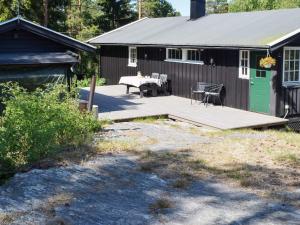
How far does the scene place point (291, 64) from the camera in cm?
1459

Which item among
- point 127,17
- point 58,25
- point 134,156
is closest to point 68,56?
point 134,156

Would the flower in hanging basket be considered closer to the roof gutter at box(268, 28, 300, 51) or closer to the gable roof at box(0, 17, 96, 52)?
the roof gutter at box(268, 28, 300, 51)

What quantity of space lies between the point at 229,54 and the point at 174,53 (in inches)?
137

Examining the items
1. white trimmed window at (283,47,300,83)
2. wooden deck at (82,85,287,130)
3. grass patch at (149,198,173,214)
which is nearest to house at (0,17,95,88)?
wooden deck at (82,85,287,130)

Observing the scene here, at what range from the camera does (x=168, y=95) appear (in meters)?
19.2

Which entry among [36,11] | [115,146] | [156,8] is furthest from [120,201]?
[156,8]

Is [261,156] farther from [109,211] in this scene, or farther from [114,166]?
[109,211]

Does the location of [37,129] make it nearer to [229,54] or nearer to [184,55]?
[229,54]

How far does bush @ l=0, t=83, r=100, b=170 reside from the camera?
301 inches

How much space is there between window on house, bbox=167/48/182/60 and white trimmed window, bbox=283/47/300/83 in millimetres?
5053

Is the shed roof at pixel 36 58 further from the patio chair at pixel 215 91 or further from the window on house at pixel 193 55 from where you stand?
the window on house at pixel 193 55

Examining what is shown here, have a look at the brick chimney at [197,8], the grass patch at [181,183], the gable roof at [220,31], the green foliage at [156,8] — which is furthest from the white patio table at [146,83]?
the green foliage at [156,8]

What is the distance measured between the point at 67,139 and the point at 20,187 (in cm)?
284

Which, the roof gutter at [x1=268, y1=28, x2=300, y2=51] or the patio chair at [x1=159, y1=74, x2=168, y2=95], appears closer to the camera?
the roof gutter at [x1=268, y1=28, x2=300, y2=51]
